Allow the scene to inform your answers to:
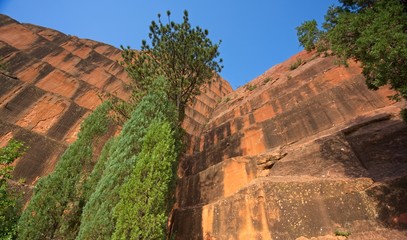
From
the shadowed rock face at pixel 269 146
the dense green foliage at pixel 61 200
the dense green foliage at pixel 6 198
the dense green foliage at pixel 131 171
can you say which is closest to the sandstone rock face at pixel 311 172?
the shadowed rock face at pixel 269 146

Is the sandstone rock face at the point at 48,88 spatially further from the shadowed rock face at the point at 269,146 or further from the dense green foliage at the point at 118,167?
the dense green foliage at the point at 118,167

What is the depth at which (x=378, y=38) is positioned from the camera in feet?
21.1

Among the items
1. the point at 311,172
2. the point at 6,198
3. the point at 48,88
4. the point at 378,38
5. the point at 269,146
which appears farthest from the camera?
the point at 48,88

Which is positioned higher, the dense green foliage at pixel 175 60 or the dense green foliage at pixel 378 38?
the dense green foliage at pixel 175 60

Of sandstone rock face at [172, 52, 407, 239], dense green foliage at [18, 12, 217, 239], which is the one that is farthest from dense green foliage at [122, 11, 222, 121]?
sandstone rock face at [172, 52, 407, 239]

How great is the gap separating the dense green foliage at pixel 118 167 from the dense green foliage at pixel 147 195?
42 centimetres

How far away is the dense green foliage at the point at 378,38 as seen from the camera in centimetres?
609

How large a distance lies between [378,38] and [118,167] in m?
9.41

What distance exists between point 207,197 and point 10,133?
13.2 m

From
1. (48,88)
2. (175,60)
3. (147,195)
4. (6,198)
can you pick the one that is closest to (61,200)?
(6,198)

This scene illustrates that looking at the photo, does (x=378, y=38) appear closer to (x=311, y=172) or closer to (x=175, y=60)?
(x=311, y=172)

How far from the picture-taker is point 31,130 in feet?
51.5

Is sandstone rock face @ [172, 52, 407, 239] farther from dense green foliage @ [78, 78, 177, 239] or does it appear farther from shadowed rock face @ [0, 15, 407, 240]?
dense green foliage @ [78, 78, 177, 239]

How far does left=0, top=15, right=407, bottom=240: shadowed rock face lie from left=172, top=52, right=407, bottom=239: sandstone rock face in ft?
0.13
